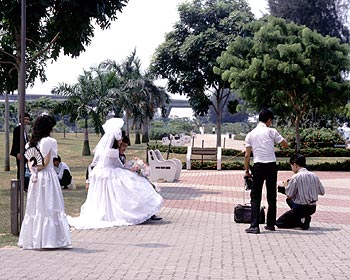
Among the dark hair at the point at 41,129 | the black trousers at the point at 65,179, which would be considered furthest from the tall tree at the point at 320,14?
the dark hair at the point at 41,129

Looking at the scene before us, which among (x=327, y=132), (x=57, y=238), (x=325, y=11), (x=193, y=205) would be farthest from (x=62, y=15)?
(x=325, y=11)

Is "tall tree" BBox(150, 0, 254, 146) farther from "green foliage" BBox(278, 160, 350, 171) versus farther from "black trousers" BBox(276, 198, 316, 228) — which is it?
"black trousers" BBox(276, 198, 316, 228)

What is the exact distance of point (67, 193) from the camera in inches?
648

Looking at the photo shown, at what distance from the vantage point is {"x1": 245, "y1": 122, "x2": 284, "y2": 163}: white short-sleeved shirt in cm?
1047

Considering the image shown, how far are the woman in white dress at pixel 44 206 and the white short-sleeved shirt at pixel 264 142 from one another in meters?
3.12

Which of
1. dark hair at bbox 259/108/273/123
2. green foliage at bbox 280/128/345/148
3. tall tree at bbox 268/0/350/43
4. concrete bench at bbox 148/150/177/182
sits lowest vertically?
concrete bench at bbox 148/150/177/182

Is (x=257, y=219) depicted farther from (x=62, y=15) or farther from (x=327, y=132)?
(x=327, y=132)

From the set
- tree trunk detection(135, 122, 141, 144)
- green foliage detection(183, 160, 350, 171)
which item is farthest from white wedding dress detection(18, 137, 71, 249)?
tree trunk detection(135, 122, 141, 144)

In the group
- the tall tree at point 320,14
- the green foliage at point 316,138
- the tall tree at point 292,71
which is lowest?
the green foliage at point 316,138

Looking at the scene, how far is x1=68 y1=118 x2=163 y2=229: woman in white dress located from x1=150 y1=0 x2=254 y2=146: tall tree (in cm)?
2523

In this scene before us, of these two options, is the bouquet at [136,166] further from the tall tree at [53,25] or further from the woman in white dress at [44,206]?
the tall tree at [53,25]

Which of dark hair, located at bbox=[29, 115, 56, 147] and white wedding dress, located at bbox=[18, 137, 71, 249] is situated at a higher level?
dark hair, located at bbox=[29, 115, 56, 147]

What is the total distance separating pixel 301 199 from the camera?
35.9 ft

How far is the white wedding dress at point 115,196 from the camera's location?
445 inches
